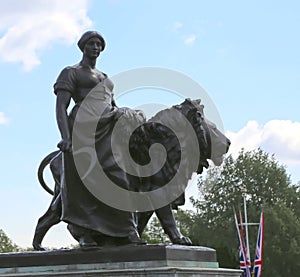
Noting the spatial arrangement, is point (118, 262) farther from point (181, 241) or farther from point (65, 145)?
point (65, 145)

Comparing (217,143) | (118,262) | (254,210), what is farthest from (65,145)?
(254,210)

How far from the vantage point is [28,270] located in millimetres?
10570

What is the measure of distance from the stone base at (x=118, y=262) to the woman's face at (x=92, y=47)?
2.82 metres

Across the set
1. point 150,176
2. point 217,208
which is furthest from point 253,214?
point 150,176

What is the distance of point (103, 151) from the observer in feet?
35.3

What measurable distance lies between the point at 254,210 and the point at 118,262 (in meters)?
44.1

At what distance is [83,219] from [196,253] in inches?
62.2

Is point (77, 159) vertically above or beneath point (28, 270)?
above

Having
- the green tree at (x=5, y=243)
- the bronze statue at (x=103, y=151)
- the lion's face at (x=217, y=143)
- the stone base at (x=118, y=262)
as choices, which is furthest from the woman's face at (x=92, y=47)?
the green tree at (x=5, y=243)

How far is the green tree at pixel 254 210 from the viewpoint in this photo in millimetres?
50469

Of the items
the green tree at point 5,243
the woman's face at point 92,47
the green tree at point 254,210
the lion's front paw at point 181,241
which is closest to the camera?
the lion's front paw at point 181,241

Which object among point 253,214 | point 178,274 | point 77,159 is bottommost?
point 178,274

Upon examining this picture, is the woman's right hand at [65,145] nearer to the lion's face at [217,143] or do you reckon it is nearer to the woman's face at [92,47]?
the woman's face at [92,47]

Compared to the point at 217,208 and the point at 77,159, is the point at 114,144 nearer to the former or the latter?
the point at 77,159
